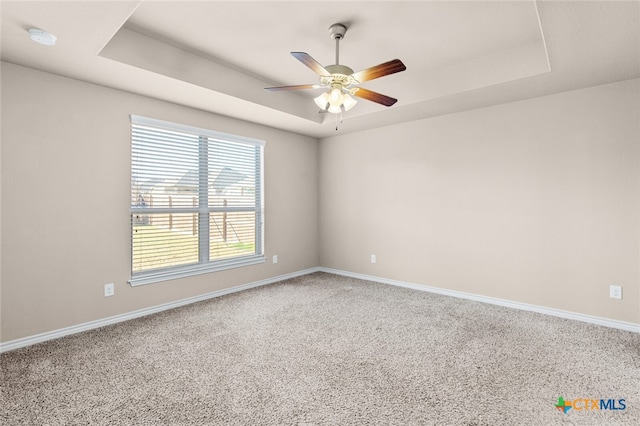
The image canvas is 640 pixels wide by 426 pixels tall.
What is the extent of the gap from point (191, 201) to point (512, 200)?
372 cm

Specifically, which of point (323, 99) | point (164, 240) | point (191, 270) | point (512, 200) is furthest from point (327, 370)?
point (512, 200)

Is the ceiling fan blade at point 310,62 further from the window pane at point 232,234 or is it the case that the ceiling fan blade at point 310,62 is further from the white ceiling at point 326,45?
the window pane at point 232,234

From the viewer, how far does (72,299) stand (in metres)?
2.94

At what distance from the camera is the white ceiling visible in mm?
2061

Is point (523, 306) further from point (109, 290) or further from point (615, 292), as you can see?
point (109, 290)

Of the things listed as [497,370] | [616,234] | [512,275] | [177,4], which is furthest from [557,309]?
[177,4]

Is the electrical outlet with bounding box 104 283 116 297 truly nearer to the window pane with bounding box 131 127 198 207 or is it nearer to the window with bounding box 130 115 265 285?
the window with bounding box 130 115 265 285

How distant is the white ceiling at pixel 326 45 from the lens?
6.76 ft

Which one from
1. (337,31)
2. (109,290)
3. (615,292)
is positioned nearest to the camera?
(337,31)

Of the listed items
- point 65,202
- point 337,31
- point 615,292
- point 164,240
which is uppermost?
point 337,31

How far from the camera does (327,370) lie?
2270 mm

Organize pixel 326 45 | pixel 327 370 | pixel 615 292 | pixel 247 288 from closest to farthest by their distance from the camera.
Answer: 1. pixel 327 370
2. pixel 326 45
3. pixel 615 292
4. pixel 247 288

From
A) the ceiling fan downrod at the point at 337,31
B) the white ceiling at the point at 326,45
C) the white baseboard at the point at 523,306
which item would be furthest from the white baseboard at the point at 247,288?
the ceiling fan downrod at the point at 337,31

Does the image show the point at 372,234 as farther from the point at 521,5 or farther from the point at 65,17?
the point at 65,17
